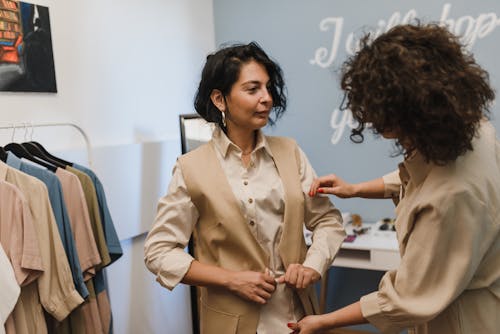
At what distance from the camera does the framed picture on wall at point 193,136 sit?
277 cm

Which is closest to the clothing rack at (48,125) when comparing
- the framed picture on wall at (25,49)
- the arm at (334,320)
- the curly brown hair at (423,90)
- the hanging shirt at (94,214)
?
the framed picture on wall at (25,49)

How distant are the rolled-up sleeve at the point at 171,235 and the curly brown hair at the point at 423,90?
0.63 meters

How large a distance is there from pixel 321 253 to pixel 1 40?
1412 mm

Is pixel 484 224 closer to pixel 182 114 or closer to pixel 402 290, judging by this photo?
pixel 402 290

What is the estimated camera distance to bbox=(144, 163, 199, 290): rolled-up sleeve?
1386 millimetres

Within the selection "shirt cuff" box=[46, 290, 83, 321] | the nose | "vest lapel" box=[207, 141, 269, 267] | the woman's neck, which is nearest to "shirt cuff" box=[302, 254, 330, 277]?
"vest lapel" box=[207, 141, 269, 267]

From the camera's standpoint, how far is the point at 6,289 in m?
1.45

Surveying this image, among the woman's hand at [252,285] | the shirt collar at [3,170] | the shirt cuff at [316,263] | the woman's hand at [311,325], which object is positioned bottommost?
the woman's hand at [311,325]

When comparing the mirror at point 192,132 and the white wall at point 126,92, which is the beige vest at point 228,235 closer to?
the white wall at point 126,92

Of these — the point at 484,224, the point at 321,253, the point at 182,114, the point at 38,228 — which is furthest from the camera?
the point at 182,114

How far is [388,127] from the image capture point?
990mm

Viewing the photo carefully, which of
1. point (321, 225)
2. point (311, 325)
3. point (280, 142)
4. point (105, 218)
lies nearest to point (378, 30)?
point (280, 142)

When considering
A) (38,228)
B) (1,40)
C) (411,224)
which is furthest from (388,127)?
(1,40)

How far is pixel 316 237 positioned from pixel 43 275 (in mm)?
881
